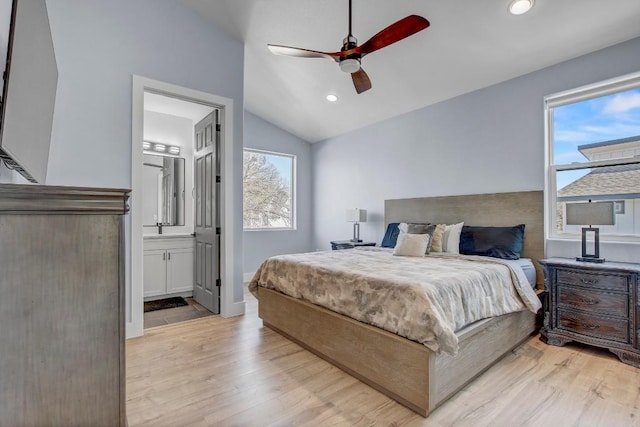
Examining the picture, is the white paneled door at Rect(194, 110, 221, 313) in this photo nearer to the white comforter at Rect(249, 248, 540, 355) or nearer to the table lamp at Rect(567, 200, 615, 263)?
the white comforter at Rect(249, 248, 540, 355)

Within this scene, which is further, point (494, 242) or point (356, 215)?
point (356, 215)

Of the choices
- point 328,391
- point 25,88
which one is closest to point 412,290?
point 328,391

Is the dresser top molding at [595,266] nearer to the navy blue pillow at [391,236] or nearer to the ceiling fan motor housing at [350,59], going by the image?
the navy blue pillow at [391,236]

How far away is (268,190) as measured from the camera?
5984 millimetres

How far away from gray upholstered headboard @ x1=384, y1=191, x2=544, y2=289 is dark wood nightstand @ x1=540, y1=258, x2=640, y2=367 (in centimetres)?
57

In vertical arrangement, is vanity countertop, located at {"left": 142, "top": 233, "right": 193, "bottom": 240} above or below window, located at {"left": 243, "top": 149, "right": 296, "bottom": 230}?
below

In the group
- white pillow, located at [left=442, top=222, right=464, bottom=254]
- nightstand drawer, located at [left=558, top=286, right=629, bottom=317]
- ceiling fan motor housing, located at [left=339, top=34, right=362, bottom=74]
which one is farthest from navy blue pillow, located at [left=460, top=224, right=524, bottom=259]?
ceiling fan motor housing, located at [left=339, top=34, right=362, bottom=74]

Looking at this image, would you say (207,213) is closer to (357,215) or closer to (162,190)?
(162,190)

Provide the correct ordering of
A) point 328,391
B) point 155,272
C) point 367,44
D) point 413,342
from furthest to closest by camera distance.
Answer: point 155,272
point 367,44
point 328,391
point 413,342

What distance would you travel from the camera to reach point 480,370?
2225 mm

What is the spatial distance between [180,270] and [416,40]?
408 centimetres

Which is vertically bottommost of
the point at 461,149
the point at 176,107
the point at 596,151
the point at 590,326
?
the point at 590,326

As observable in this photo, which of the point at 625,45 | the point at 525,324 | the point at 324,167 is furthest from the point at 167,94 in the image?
the point at 625,45

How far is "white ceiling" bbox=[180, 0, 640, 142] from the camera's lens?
2.71 metres
